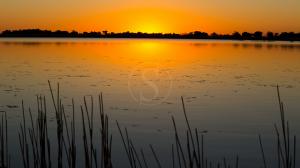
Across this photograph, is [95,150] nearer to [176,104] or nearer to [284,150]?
[284,150]

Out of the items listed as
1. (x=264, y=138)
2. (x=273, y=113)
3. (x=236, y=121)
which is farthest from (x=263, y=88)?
(x=264, y=138)

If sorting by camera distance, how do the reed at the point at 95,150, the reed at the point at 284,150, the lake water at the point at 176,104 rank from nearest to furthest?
the reed at the point at 284,150, the reed at the point at 95,150, the lake water at the point at 176,104

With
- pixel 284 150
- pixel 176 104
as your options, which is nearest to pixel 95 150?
pixel 284 150

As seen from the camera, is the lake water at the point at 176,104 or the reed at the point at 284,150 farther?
the lake water at the point at 176,104

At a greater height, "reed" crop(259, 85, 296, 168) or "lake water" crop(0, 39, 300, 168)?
"reed" crop(259, 85, 296, 168)

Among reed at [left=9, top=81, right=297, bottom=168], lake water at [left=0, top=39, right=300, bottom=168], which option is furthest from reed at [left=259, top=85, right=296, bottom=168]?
lake water at [left=0, top=39, right=300, bottom=168]

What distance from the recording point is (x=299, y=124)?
1030cm

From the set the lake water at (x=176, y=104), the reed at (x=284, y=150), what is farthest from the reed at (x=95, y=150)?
the lake water at (x=176, y=104)

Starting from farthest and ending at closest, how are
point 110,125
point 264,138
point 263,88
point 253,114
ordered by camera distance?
1. point 263,88
2. point 253,114
3. point 110,125
4. point 264,138

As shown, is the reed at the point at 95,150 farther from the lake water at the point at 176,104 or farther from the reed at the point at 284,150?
the lake water at the point at 176,104

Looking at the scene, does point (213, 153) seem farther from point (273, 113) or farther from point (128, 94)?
point (128, 94)

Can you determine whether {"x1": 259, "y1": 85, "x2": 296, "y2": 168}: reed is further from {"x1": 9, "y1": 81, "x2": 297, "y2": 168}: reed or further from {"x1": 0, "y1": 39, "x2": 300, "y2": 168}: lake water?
{"x1": 0, "y1": 39, "x2": 300, "y2": 168}: lake water

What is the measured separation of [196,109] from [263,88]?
527 cm

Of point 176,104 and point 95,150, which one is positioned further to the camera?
point 176,104
